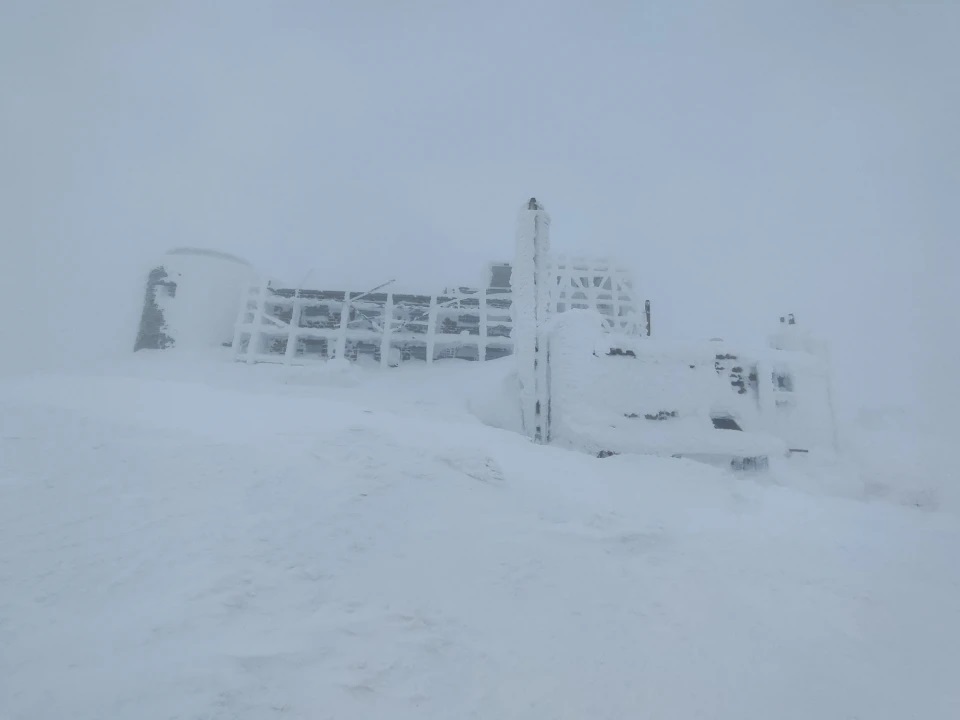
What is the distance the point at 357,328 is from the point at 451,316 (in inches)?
248

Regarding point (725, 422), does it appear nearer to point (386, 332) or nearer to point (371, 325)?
point (386, 332)

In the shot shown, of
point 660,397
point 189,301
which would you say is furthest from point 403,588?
point 189,301

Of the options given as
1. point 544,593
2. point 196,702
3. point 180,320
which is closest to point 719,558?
point 544,593

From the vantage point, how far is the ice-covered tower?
1669 centimetres

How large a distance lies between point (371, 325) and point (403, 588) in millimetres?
27292

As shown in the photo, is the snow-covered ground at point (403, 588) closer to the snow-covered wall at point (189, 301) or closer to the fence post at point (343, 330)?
the fence post at point (343, 330)

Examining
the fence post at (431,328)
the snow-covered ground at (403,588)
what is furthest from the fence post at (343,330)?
the snow-covered ground at (403,588)

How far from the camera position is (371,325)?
31.5 m

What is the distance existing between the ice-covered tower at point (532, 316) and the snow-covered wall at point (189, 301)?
1982 centimetres

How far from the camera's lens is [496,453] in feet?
34.7

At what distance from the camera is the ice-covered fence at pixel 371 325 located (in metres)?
29.6

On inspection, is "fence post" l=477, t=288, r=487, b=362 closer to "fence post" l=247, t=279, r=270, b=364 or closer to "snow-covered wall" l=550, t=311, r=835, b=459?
"snow-covered wall" l=550, t=311, r=835, b=459

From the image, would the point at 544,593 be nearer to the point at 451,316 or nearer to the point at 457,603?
the point at 457,603

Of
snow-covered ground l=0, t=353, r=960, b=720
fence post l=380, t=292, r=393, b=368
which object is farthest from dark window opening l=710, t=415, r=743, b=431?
fence post l=380, t=292, r=393, b=368
